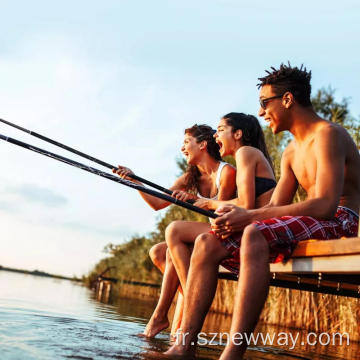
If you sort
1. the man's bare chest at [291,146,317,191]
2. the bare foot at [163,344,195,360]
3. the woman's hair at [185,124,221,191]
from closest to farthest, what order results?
the bare foot at [163,344,195,360], the man's bare chest at [291,146,317,191], the woman's hair at [185,124,221,191]

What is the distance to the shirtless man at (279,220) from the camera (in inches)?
84.8

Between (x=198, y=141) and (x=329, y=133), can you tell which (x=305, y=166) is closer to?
(x=329, y=133)

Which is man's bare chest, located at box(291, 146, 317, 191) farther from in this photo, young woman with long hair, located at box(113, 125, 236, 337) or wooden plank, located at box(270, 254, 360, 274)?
young woman with long hair, located at box(113, 125, 236, 337)

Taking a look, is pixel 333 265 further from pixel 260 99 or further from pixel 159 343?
pixel 159 343

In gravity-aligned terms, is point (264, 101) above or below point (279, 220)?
above

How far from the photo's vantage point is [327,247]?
85.9 inches

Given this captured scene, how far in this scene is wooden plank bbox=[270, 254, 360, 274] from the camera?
208cm

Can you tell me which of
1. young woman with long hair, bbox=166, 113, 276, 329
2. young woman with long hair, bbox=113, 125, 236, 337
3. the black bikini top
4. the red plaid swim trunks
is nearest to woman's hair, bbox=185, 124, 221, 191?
young woman with long hair, bbox=113, 125, 236, 337

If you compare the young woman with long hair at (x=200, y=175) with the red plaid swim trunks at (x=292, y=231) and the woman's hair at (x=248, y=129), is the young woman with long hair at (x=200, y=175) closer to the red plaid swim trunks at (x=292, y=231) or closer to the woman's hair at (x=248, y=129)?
the woman's hair at (x=248, y=129)

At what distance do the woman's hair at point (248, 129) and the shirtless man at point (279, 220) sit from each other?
0.87m

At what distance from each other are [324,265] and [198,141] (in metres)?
A: 2.09

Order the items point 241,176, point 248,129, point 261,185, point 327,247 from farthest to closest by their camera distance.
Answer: point 248,129 < point 261,185 < point 241,176 < point 327,247

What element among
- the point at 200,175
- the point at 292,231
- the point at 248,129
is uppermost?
the point at 248,129

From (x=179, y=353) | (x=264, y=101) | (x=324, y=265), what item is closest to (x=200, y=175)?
(x=264, y=101)
